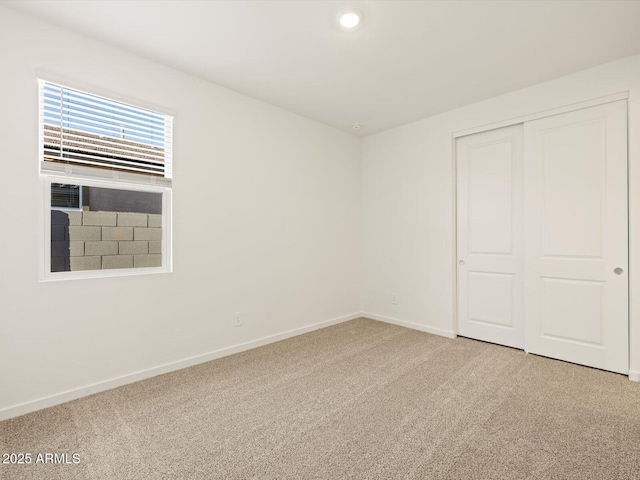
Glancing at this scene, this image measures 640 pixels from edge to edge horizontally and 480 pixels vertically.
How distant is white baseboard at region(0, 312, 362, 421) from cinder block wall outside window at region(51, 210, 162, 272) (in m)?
0.88

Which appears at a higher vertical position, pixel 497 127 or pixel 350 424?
pixel 497 127

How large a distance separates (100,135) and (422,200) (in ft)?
11.0

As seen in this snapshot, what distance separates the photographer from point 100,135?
250 centimetres

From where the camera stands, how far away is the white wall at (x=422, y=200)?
3.05m

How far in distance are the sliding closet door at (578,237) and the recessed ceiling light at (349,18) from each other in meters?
2.10

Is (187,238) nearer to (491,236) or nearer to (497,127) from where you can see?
(491,236)

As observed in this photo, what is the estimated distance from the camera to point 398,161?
14.0ft

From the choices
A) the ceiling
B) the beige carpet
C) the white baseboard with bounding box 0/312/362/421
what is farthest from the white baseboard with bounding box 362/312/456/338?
the ceiling

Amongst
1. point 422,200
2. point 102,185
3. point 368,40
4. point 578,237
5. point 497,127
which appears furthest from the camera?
point 422,200

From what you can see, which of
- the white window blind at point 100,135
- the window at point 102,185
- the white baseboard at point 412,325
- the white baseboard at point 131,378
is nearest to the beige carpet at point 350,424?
the white baseboard at point 131,378

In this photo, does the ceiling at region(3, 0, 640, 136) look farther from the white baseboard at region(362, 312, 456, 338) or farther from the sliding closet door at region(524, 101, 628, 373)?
the white baseboard at region(362, 312, 456, 338)

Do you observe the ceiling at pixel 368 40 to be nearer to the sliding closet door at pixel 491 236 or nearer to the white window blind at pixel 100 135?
the white window blind at pixel 100 135

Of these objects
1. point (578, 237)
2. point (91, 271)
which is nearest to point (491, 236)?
point (578, 237)

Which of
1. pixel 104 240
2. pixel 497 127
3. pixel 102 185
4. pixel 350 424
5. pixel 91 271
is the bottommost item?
pixel 350 424
